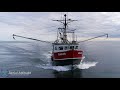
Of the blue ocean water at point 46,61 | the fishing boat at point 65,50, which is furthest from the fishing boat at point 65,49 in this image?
the blue ocean water at point 46,61

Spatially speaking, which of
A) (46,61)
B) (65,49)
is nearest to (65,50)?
(65,49)

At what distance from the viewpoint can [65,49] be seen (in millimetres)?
4863

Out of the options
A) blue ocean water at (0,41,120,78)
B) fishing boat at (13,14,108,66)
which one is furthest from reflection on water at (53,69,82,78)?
fishing boat at (13,14,108,66)

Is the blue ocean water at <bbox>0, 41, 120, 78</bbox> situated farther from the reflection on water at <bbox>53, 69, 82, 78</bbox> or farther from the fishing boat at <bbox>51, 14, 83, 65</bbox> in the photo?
the fishing boat at <bbox>51, 14, 83, 65</bbox>

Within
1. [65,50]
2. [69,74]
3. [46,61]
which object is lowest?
[69,74]

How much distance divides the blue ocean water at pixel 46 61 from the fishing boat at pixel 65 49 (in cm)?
11

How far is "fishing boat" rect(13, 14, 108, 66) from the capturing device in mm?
4718

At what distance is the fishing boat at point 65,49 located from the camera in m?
4.72

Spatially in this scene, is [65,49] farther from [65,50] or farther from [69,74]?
→ [69,74]

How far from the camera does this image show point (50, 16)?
4621 millimetres

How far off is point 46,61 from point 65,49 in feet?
1.18

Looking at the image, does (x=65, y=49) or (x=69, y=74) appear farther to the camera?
(x=65, y=49)
